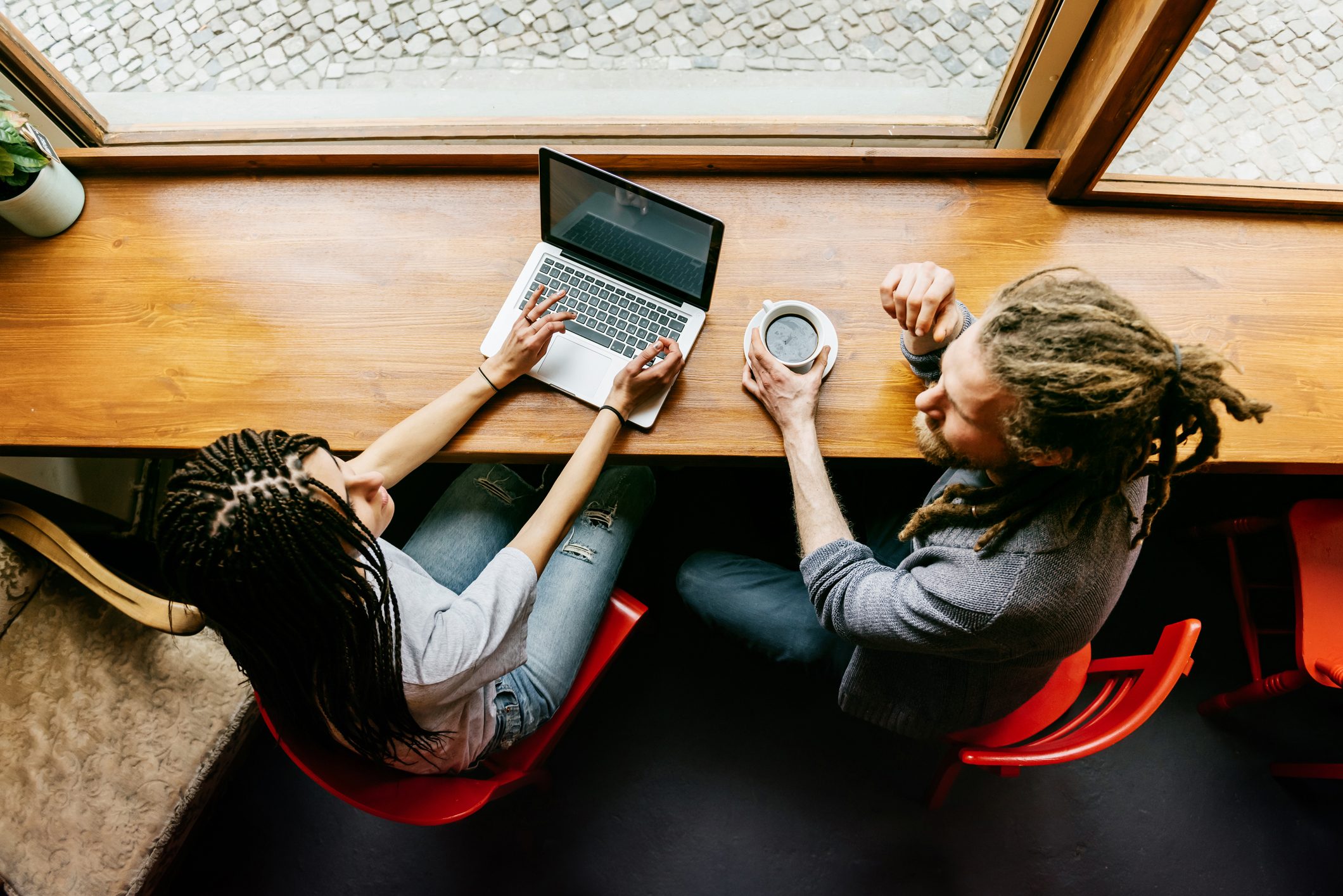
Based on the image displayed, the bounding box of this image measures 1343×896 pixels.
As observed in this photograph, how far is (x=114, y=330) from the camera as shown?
136 centimetres

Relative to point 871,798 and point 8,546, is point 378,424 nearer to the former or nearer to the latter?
point 8,546

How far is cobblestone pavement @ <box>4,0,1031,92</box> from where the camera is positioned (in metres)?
1.50

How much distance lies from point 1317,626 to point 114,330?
8.07 ft

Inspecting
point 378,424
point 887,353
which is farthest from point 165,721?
point 887,353

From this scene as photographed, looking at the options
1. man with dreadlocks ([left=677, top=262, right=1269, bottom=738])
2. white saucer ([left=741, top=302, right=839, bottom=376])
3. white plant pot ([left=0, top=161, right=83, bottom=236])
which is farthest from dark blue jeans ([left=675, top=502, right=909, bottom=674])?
white plant pot ([left=0, top=161, right=83, bottom=236])

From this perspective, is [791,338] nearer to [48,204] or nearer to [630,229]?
[630,229]

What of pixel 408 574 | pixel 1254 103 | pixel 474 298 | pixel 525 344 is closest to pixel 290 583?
pixel 408 574

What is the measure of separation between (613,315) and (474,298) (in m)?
0.27

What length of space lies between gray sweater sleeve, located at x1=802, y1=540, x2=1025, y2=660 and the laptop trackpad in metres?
0.48

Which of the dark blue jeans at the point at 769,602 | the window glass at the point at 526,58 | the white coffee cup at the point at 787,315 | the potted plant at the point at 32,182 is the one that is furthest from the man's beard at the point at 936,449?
the potted plant at the point at 32,182

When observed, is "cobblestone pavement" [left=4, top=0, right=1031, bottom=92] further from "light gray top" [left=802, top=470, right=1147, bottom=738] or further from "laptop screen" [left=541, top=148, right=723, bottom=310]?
"light gray top" [left=802, top=470, right=1147, bottom=738]

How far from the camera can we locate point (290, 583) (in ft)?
3.00

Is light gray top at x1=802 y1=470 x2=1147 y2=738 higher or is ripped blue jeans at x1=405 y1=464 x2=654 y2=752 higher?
light gray top at x1=802 y1=470 x2=1147 y2=738

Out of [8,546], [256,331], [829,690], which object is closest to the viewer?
[256,331]
